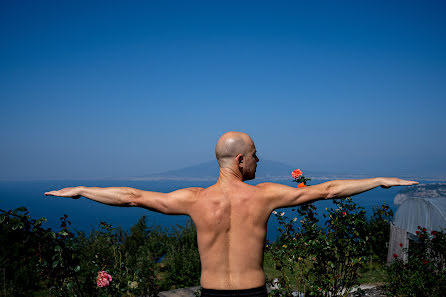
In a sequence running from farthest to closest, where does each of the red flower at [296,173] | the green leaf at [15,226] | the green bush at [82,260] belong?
the red flower at [296,173] → the green bush at [82,260] → the green leaf at [15,226]

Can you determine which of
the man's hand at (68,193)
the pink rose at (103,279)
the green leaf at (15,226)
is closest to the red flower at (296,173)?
the pink rose at (103,279)

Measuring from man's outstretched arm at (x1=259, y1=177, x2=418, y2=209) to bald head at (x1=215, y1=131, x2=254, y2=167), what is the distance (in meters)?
0.34

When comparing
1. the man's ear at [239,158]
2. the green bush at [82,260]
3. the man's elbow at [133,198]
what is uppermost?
the man's ear at [239,158]

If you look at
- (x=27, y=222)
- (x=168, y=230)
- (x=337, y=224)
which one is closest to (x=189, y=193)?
(x=27, y=222)

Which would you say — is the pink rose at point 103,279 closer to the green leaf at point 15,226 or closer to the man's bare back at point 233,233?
the green leaf at point 15,226

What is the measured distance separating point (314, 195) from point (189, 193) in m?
0.90

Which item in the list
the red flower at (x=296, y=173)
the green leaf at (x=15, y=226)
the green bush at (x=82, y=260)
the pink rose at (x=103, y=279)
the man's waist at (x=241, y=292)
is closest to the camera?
the man's waist at (x=241, y=292)

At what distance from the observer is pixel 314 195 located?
2676 mm

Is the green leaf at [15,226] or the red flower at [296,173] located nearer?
the green leaf at [15,226]

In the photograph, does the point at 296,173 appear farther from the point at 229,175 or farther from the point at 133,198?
the point at 133,198

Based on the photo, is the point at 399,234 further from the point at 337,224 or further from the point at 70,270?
the point at 70,270

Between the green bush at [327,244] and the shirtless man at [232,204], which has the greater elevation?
the shirtless man at [232,204]

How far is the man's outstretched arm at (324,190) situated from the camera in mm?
2676

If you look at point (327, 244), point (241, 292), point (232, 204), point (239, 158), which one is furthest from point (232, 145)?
point (327, 244)
